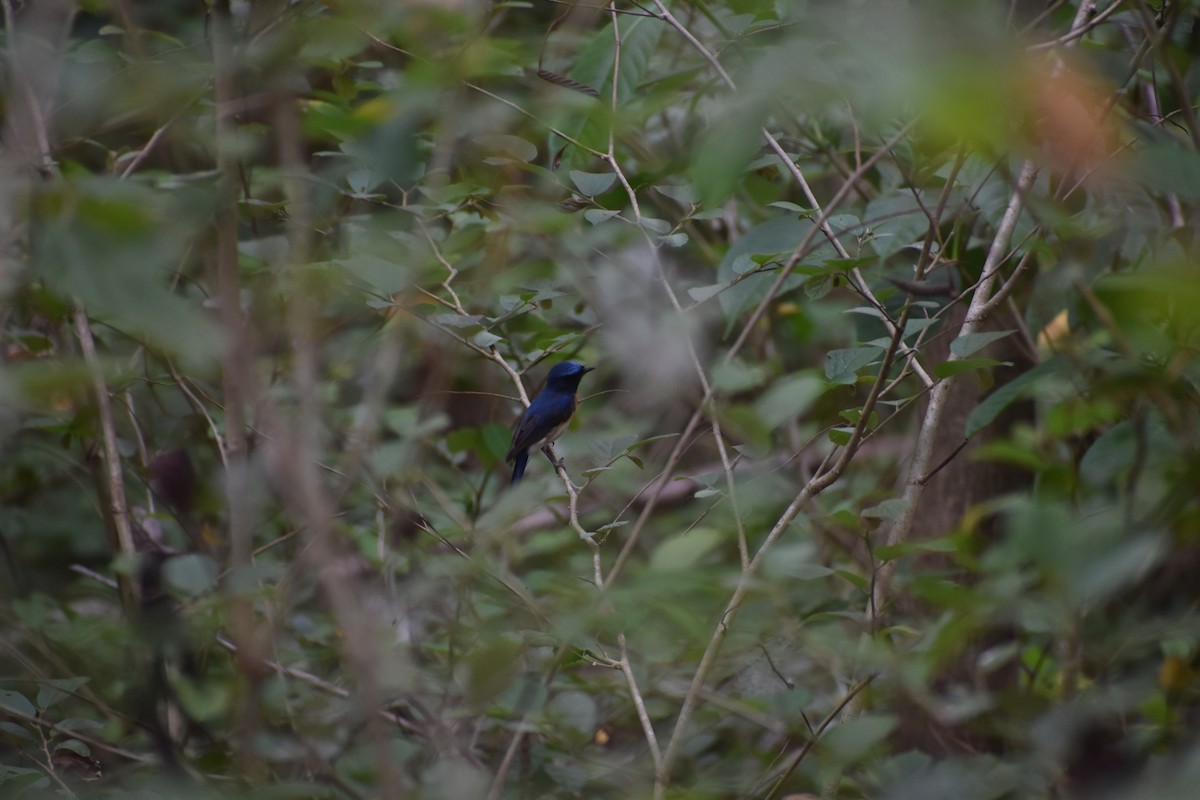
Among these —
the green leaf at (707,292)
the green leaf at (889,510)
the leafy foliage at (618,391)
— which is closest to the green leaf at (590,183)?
the leafy foliage at (618,391)

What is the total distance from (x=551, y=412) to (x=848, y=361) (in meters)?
1.96

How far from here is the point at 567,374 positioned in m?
3.83

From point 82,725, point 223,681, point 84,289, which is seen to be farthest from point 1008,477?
point 84,289

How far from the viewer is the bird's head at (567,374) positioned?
3.80 m

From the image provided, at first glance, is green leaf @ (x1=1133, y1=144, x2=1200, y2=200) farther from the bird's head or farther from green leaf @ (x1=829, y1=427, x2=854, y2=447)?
the bird's head

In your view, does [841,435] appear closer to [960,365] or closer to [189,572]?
[960,365]

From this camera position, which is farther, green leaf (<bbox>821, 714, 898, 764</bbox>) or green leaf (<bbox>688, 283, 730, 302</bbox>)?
green leaf (<bbox>688, 283, 730, 302</bbox>)

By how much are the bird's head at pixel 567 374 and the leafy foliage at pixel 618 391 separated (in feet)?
0.39

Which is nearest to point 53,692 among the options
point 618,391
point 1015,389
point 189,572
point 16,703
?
point 16,703

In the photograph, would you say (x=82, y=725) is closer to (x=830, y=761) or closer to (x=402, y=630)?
(x=402, y=630)

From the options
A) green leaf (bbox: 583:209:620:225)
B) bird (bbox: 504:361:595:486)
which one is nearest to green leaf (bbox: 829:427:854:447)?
green leaf (bbox: 583:209:620:225)

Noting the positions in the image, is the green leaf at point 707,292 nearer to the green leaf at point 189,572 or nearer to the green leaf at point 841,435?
the green leaf at point 841,435

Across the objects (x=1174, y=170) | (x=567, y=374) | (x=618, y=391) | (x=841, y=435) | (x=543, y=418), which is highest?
(x=1174, y=170)

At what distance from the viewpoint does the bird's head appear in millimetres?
3805
